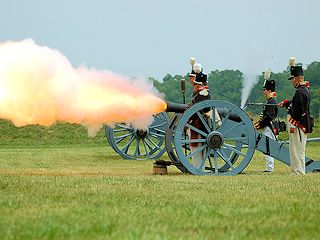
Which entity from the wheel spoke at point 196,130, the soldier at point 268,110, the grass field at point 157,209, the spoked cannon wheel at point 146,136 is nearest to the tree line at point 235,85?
the spoked cannon wheel at point 146,136

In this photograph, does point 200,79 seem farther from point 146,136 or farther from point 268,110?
point 146,136

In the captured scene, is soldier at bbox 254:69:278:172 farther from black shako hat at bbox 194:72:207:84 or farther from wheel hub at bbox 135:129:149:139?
wheel hub at bbox 135:129:149:139

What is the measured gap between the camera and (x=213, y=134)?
11.7 metres

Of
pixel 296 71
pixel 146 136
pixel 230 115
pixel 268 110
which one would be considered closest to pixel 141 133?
pixel 146 136

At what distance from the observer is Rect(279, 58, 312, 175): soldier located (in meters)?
12.0

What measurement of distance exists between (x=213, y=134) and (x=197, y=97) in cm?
88

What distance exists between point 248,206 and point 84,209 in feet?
4.73

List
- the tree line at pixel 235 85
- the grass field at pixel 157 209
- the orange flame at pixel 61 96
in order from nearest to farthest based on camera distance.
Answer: the grass field at pixel 157 209 < the orange flame at pixel 61 96 < the tree line at pixel 235 85

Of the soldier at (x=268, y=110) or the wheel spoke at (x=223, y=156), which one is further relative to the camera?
the soldier at (x=268, y=110)

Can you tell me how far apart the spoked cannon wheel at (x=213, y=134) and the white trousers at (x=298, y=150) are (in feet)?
2.22

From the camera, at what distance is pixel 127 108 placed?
40.0 feet

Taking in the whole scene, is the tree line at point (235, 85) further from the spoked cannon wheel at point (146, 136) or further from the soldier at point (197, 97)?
the soldier at point (197, 97)

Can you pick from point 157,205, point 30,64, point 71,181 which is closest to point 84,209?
point 157,205

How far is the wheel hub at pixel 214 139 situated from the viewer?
A: 11.7m
